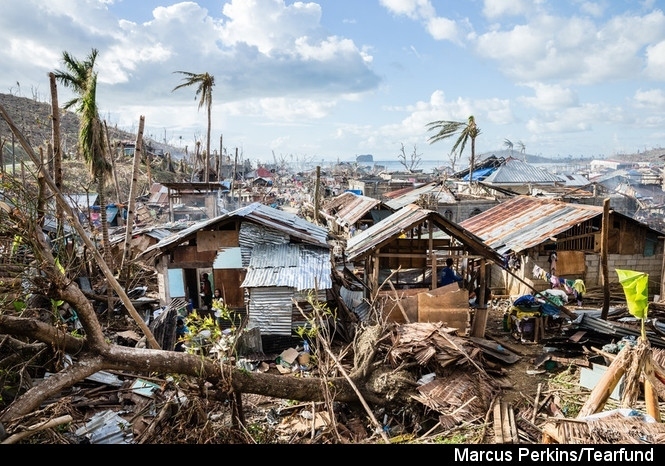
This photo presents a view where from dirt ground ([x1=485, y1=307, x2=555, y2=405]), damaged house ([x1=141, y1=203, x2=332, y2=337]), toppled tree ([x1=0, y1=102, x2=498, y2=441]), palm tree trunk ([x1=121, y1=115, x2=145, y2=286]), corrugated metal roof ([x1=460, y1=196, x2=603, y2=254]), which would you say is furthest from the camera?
corrugated metal roof ([x1=460, y1=196, x2=603, y2=254])

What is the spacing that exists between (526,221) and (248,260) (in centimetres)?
1292

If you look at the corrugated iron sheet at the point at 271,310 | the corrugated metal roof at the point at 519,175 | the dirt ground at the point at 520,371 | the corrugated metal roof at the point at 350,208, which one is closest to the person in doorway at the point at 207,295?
the corrugated iron sheet at the point at 271,310

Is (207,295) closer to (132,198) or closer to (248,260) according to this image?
(248,260)

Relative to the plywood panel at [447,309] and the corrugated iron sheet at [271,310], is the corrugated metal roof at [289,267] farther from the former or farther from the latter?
the plywood panel at [447,309]

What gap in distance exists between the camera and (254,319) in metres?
12.4

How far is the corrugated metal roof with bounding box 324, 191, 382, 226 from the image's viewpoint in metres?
27.5

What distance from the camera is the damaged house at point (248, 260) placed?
1252 cm

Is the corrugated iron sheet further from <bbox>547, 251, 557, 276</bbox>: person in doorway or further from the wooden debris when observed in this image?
<bbox>547, 251, 557, 276</bbox>: person in doorway

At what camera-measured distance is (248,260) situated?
13.5 metres

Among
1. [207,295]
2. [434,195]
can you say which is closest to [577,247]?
[434,195]

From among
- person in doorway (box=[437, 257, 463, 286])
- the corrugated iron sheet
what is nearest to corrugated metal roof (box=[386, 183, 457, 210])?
person in doorway (box=[437, 257, 463, 286])

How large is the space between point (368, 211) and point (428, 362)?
18.7 meters

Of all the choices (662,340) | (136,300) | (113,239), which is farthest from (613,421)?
(113,239)
